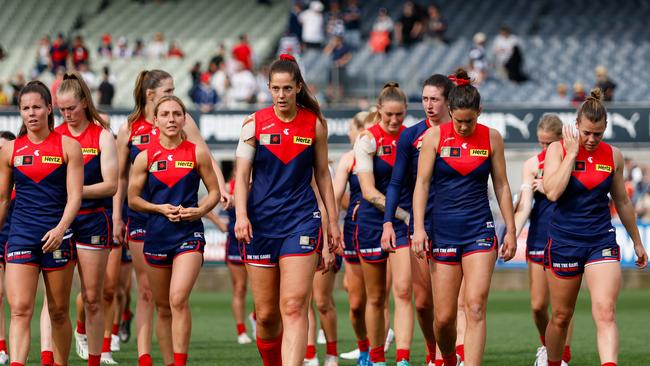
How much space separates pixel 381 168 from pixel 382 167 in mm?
14

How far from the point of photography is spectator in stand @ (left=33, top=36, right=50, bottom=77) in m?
29.9

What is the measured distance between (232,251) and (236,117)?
32.9 feet

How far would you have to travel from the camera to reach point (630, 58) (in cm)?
2923

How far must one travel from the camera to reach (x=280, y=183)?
27.0 ft

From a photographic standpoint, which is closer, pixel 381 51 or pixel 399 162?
pixel 399 162

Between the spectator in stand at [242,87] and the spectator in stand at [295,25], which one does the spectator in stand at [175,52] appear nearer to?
the spectator in stand at [295,25]

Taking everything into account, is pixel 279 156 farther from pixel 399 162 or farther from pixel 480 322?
pixel 480 322

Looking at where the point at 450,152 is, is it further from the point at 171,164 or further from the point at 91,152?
the point at 91,152

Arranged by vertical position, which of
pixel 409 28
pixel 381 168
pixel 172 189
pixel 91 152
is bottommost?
pixel 172 189

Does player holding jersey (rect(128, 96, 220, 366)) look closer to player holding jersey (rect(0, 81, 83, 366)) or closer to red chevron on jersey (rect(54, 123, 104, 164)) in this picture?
red chevron on jersey (rect(54, 123, 104, 164))

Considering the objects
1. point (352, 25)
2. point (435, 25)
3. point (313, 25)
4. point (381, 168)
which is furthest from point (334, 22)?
point (381, 168)

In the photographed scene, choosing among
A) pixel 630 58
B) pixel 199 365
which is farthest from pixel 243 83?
pixel 199 365

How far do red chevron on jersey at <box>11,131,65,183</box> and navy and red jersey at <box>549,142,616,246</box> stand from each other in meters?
3.73

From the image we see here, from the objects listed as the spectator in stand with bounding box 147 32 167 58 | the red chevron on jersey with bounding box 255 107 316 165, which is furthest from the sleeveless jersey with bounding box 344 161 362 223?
the spectator in stand with bounding box 147 32 167 58
